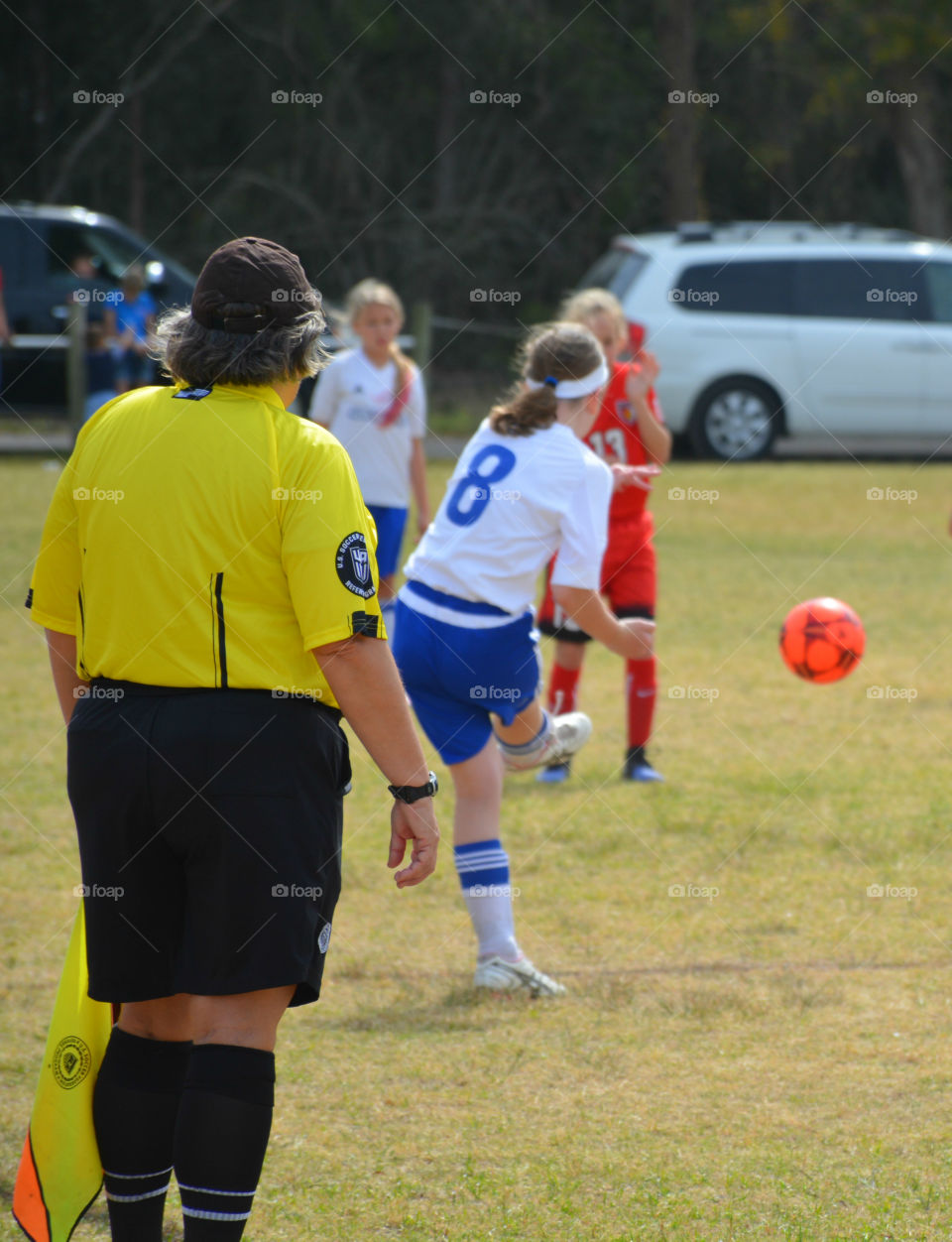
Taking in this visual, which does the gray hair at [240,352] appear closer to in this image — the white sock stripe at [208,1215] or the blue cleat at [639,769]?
the white sock stripe at [208,1215]

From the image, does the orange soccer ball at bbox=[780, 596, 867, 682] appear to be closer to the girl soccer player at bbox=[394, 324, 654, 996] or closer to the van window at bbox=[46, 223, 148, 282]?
the girl soccer player at bbox=[394, 324, 654, 996]

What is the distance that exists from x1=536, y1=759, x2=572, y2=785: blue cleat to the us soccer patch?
4129mm

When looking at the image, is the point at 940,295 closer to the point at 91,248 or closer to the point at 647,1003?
the point at 91,248

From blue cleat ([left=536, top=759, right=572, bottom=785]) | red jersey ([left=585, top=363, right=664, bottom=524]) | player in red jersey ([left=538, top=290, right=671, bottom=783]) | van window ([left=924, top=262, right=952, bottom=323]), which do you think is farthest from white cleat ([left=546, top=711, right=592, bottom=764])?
van window ([left=924, top=262, right=952, bottom=323])

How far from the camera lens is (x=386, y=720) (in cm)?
258

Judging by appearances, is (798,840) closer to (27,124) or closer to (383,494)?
(383,494)

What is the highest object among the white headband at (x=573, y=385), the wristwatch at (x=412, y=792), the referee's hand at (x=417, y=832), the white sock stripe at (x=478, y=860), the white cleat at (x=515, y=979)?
the white headband at (x=573, y=385)

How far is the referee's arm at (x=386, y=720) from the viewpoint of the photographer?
8.30ft

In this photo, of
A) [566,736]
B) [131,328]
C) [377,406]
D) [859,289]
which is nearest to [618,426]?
[377,406]

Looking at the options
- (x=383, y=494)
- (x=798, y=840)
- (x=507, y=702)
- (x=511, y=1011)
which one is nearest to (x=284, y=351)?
(x=507, y=702)

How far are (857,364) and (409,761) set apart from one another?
1454cm

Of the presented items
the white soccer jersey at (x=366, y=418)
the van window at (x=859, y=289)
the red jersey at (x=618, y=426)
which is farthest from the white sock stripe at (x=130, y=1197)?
the van window at (x=859, y=289)

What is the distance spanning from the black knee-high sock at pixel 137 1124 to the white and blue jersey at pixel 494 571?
172cm

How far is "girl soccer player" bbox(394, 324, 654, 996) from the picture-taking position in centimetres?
432
